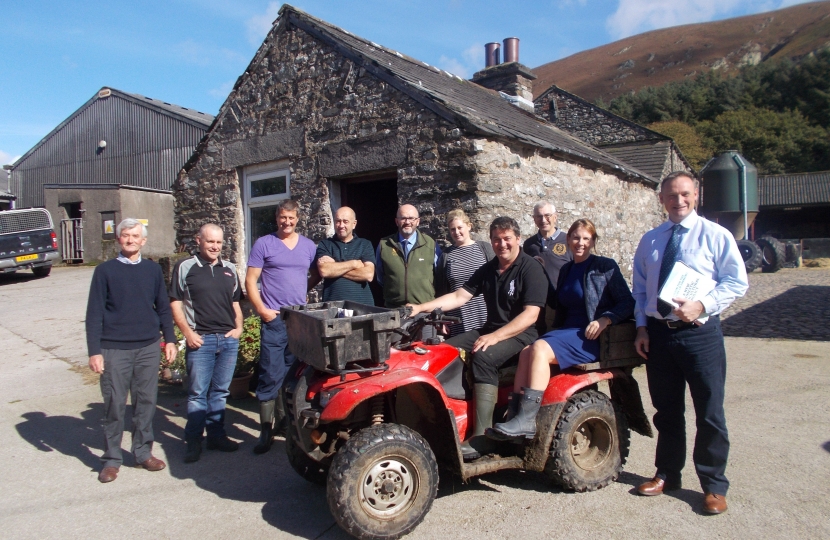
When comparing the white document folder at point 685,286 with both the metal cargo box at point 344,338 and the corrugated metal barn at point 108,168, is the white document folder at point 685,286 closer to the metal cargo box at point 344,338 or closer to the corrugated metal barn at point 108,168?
the metal cargo box at point 344,338

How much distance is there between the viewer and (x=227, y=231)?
876 centimetres

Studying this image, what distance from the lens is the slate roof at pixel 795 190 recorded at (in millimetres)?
31406

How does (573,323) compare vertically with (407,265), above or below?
below

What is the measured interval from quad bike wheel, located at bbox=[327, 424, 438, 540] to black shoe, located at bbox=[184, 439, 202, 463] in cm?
190

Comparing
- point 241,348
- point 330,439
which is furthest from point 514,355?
point 241,348

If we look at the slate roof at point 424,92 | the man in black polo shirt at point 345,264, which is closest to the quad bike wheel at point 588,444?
the man in black polo shirt at point 345,264

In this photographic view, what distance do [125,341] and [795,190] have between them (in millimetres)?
36715

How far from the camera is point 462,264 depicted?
477 cm

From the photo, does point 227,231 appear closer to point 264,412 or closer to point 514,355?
point 264,412

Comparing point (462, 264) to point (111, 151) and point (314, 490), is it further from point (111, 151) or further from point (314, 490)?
point (111, 151)

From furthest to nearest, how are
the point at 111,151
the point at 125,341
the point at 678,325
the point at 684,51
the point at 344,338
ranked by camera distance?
1. the point at 684,51
2. the point at 111,151
3. the point at 125,341
4. the point at 678,325
5. the point at 344,338

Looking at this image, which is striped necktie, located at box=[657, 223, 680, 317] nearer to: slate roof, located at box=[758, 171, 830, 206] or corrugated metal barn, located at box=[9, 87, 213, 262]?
corrugated metal barn, located at box=[9, 87, 213, 262]

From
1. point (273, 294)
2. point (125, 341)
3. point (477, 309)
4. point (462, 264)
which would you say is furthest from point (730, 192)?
point (125, 341)

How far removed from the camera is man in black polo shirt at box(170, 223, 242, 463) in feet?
15.0
